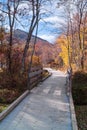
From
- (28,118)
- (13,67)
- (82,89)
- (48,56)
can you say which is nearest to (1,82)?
(13,67)

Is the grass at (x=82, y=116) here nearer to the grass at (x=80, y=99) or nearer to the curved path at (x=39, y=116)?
the grass at (x=80, y=99)

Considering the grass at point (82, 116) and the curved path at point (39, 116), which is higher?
the curved path at point (39, 116)

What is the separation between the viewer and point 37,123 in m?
7.32

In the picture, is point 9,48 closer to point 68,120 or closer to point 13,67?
point 13,67

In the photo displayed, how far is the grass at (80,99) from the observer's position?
30.6 ft

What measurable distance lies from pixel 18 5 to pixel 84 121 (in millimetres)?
10082

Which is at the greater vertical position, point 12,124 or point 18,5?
point 18,5

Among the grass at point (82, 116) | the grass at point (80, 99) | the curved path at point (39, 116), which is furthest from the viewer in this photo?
the grass at point (80, 99)

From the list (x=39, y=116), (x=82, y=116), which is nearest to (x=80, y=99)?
(x=82, y=116)

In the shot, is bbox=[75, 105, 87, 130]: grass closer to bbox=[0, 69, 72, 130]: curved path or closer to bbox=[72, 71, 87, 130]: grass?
bbox=[72, 71, 87, 130]: grass

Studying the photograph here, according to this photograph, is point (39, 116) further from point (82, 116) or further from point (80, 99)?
point (80, 99)

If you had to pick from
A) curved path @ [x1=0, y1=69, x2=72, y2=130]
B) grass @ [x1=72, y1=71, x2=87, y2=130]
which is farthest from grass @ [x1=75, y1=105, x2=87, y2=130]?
curved path @ [x1=0, y1=69, x2=72, y2=130]

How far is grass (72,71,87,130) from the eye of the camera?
9328mm

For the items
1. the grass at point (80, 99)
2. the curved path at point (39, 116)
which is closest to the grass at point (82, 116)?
the grass at point (80, 99)
